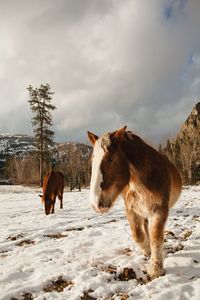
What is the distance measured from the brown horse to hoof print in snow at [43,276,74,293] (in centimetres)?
123

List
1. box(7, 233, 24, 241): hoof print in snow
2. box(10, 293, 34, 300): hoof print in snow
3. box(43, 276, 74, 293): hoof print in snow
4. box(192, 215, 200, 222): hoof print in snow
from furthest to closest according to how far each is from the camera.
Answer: box(192, 215, 200, 222): hoof print in snow
box(7, 233, 24, 241): hoof print in snow
box(43, 276, 74, 293): hoof print in snow
box(10, 293, 34, 300): hoof print in snow

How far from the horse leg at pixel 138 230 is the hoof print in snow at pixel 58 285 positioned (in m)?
1.45

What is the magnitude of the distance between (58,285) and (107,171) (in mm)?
1943

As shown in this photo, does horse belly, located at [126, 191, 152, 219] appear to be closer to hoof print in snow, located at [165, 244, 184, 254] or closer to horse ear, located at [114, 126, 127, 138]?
horse ear, located at [114, 126, 127, 138]

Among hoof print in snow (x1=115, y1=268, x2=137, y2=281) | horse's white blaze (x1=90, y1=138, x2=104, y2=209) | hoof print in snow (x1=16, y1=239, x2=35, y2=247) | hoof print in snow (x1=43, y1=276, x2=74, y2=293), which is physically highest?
horse's white blaze (x1=90, y1=138, x2=104, y2=209)

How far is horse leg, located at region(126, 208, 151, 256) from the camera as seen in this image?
566 cm

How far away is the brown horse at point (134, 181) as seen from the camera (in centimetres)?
434

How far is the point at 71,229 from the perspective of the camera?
30.9ft

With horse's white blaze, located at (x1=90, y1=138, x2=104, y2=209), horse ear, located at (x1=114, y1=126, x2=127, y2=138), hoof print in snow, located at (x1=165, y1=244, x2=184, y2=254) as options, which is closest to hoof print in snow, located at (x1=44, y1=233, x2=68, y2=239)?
hoof print in snow, located at (x1=165, y1=244, x2=184, y2=254)

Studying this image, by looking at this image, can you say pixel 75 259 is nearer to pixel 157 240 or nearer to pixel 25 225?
pixel 157 240

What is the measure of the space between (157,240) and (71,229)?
484cm

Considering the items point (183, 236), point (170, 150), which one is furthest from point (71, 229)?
point (170, 150)

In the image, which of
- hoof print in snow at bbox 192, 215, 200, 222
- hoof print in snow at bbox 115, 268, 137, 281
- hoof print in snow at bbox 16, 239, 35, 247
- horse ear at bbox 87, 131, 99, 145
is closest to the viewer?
horse ear at bbox 87, 131, 99, 145

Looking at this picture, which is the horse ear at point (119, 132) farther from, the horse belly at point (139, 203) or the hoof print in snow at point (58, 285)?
the hoof print in snow at point (58, 285)
